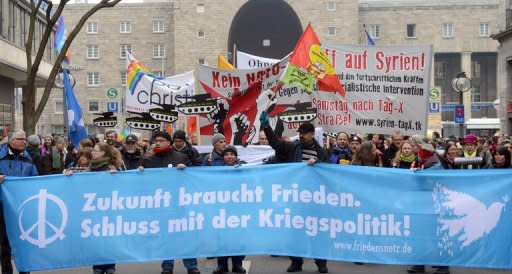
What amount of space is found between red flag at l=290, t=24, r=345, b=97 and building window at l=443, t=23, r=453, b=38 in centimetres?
7833

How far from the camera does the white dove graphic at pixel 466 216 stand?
9.04 metres

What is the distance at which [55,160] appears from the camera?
53.6ft

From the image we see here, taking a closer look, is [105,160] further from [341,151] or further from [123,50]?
[123,50]

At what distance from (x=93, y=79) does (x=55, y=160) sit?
7294 cm

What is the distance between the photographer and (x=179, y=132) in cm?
1138

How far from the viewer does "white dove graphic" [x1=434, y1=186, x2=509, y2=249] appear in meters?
9.04

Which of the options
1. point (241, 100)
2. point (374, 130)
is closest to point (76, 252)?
point (374, 130)

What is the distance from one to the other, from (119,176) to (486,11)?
84210 mm

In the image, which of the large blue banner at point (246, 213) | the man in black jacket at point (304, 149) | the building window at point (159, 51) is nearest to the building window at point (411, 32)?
the building window at point (159, 51)

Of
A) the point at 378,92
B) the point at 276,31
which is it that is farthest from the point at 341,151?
the point at 276,31

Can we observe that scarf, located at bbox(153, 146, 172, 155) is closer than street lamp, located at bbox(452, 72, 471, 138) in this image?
Yes

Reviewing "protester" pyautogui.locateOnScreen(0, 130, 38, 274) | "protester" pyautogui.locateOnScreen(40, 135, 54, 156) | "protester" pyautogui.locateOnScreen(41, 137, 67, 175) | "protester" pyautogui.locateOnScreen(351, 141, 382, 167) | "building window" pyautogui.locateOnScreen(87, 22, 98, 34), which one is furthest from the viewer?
"building window" pyautogui.locateOnScreen(87, 22, 98, 34)

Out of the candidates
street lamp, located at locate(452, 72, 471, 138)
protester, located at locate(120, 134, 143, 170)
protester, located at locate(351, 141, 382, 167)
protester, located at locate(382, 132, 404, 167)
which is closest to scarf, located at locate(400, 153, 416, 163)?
protester, located at locate(351, 141, 382, 167)

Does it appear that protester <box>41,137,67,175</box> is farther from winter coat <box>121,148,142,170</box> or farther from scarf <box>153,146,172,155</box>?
scarf <box>153,146,172,155</box>
